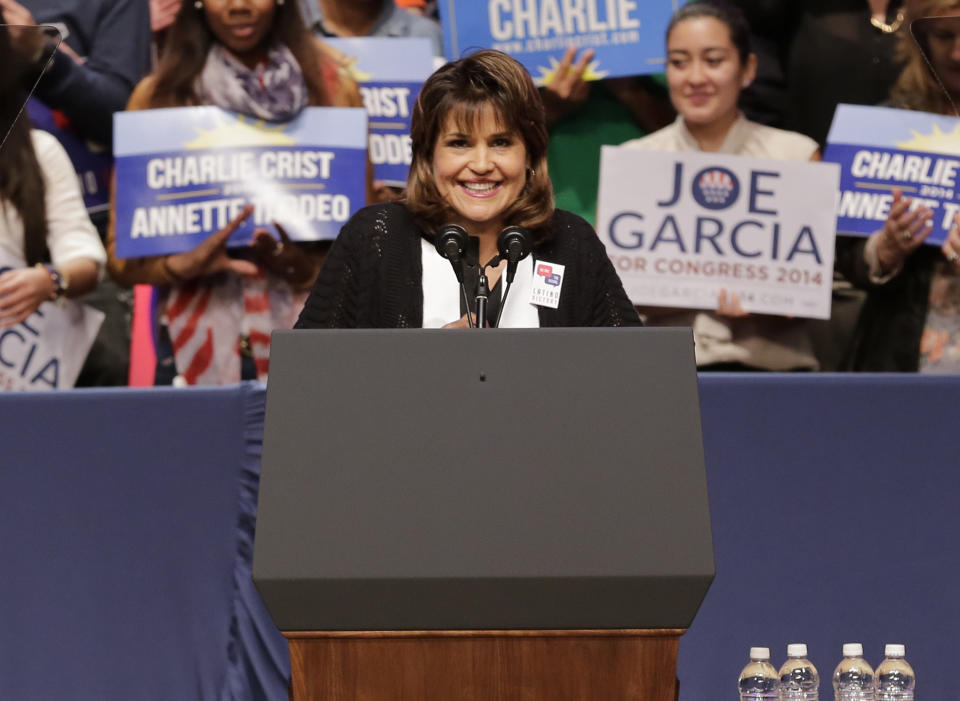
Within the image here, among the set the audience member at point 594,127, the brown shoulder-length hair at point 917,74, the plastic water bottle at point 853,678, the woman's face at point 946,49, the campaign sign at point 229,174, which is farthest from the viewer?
the audience member at point 594,127

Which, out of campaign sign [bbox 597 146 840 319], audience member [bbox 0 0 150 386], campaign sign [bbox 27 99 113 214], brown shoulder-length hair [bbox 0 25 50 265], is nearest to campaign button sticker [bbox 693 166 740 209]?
campaign sign [bbox 597 146 840 319]

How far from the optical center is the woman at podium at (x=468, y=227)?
2168 mm

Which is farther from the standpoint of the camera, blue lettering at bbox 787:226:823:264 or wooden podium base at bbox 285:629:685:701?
blue lettering at bbox 787:226:823:264

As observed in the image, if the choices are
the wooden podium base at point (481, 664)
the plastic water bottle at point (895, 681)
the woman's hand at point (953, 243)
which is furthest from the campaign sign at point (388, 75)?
the wooden podium base at point (481, 664)

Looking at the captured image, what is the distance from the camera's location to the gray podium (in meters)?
1.38

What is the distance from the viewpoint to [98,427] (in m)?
2.94

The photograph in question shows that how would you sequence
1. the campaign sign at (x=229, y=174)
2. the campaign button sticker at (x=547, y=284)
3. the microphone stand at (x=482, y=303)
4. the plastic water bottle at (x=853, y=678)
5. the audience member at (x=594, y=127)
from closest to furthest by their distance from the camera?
1. the microphone stand at (x=482, y=303)
2. the campaign button sticker at (x=547, y=284)
3. the plastic water bottle at (x=853, y=678)
4. the campaign sign at (x=229, y=174)
5. the audience member at (x=594, y=127)

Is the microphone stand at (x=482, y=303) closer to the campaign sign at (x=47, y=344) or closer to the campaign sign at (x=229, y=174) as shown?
the campaign sign at (x=229, y=174)

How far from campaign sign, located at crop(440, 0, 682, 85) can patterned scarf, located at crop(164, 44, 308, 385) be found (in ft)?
1.98

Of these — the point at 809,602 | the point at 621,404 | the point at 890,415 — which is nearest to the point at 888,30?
the point at 890,415

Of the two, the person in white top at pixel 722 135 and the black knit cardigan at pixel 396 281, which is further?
the person in white top at pixel 722 135

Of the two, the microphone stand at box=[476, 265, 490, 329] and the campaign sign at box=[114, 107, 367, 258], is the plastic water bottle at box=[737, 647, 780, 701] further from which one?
the campaign sign at box=[114, 107, 367, 258]

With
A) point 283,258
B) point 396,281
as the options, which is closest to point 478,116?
point 396,281

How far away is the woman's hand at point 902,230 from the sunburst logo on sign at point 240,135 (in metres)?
2.09
